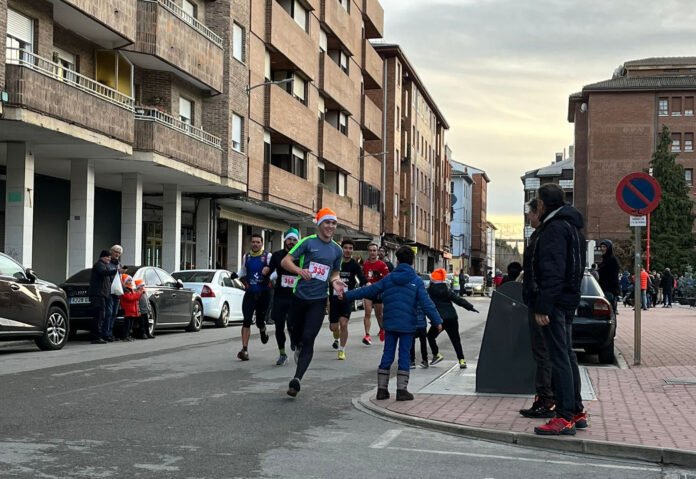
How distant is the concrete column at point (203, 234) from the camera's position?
110 feet

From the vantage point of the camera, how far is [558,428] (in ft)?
24.3

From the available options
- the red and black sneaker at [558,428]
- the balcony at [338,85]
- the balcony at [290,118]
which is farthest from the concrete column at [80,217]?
the balcony at [338,85]

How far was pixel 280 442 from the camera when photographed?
23.7ft

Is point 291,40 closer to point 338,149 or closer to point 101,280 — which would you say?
point 338,149

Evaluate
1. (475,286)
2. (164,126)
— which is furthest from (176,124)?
(475,286)

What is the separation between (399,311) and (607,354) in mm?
5971

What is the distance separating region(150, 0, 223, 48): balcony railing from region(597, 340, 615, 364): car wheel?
16555 millimetres

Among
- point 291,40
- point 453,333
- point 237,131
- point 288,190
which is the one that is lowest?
point 453,333

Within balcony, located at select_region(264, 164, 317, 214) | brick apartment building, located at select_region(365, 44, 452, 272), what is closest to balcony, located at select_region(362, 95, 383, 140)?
brick apartment building, located at select_region(365, 44, 452, 272)

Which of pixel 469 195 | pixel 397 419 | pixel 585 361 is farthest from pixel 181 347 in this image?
pixel 469 195

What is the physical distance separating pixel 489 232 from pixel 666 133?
332 ft

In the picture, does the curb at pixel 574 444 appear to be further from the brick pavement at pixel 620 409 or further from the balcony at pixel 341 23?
the balcony at pixel 341 23

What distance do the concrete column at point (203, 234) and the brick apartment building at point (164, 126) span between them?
0.05m

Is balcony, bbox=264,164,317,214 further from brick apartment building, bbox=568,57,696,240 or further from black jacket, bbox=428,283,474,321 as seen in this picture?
brick apartment building, bbox=568,57,696,240
